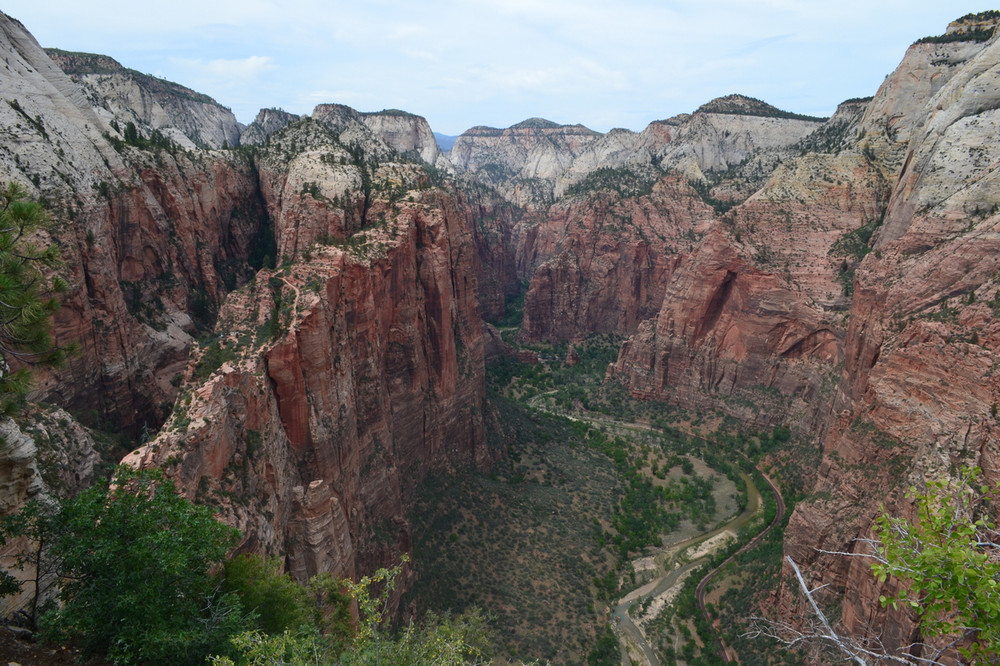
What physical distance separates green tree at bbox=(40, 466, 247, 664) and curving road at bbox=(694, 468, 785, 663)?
31.2 meters

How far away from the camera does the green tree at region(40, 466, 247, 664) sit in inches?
483

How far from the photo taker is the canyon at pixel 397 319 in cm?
2522

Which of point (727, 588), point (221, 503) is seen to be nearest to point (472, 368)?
point (727, 588)

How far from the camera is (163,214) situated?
126 feet

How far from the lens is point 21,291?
1144cm

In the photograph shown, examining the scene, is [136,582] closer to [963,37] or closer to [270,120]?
[963,37]

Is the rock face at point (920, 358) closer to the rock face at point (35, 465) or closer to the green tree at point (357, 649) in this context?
the green tree at point (357, 649)

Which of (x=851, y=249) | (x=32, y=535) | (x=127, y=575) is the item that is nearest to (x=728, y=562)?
(x=851, y=249)

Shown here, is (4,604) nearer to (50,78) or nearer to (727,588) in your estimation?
(50,78)

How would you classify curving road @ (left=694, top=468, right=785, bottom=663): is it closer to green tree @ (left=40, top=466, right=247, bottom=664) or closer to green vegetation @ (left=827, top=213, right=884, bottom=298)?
green vegetation @ (left=827, top=213, right=884, bottom=298)

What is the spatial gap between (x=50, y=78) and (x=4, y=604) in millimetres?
35657

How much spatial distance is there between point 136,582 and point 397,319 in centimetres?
2799

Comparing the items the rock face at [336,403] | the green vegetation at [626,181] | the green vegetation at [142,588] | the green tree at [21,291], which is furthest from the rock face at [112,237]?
the green vegetation at [626,181]

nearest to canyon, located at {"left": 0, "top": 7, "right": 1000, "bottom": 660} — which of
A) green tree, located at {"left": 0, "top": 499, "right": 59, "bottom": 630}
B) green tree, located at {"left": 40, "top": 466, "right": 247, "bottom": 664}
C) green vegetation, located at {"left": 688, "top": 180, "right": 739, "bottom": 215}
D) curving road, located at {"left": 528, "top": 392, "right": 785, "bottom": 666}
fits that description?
green tree, located at {"left": 0, "top": 499, "right": 59, "bottom": 630}
